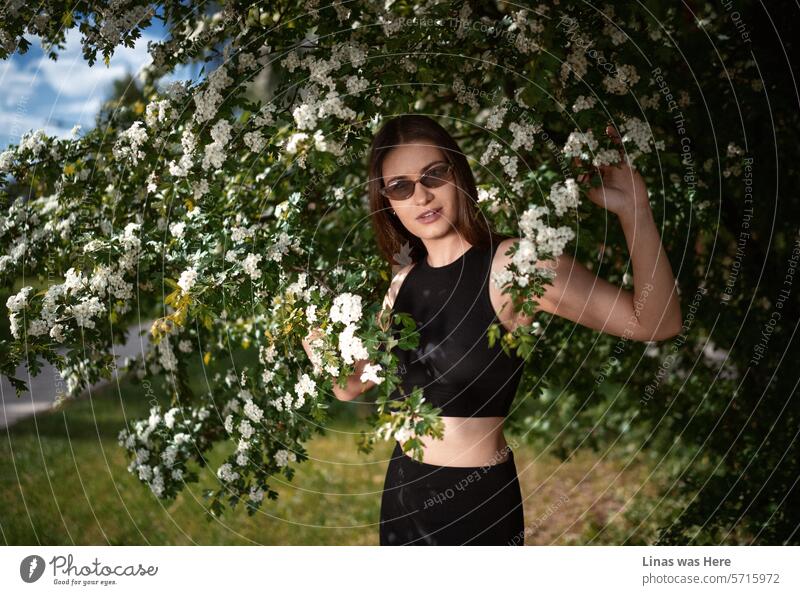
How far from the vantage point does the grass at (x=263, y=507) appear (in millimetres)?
4266

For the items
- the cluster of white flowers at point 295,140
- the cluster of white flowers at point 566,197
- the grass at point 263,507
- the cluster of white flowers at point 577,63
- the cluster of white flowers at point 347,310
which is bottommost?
the grass at point 263,507

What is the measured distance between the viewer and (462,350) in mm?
1909

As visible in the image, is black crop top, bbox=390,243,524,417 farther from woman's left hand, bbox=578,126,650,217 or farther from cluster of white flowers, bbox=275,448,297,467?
cluster of white flowers, bbox=275,448,297,467

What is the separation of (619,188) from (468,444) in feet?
2.56

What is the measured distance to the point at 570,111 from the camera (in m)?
2.16

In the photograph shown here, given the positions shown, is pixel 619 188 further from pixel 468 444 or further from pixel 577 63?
pixel 468 444

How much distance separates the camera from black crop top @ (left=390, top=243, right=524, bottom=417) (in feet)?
6.21

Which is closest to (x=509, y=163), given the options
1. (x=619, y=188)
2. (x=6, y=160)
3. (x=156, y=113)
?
(x=619, y=188)

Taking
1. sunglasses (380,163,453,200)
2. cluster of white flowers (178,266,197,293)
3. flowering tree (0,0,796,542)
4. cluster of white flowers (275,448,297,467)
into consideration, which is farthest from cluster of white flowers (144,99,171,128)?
cluster of white flowers (275,448,297,467)

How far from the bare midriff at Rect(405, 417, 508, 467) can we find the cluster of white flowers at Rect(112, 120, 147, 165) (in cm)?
125

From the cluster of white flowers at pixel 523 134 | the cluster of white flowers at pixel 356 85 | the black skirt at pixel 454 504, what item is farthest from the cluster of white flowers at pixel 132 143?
the black skirt at pixel 454 504

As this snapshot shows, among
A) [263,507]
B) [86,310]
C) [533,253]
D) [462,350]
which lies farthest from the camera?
[263,507]

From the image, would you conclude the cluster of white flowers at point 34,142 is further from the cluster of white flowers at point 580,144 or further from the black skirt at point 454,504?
the cluster of white flowers at point 580,144

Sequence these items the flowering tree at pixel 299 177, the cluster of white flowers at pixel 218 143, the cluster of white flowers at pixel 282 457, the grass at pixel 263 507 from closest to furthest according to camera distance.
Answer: the flowering tree at pixel 299 177
the cluster of white flowers at pixel 218 143
the cluster of white flowers at pixel 282 457
the grass at pixel 263 507
